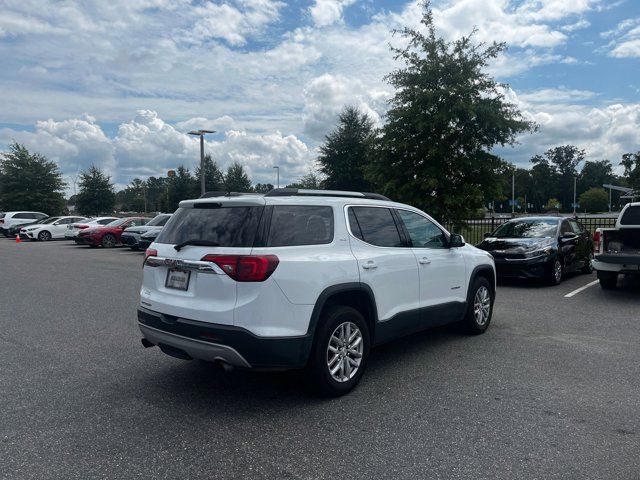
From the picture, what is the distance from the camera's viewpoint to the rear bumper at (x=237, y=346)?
3920 mm

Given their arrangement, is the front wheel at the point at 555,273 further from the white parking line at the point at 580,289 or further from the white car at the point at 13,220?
the white car at the point at 13,220

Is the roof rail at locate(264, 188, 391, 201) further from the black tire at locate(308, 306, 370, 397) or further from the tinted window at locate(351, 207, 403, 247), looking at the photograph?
the black tire at locate(308, 306, 370, 397)

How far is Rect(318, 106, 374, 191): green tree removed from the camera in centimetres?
3438

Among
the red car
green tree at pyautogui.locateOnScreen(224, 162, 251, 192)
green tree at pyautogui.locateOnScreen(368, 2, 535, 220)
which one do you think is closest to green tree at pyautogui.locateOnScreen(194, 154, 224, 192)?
green tree at pyautogui.locateOnScreen(224, 162, 251, 192)

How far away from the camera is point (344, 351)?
4523 millimetres

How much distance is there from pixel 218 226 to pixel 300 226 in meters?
0.68

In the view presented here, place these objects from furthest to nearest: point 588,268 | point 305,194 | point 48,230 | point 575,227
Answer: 1. point 48,230
2. point 588,268
3. point 575,227
4. point 305,194

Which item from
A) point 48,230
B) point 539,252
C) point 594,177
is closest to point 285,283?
point 539,252

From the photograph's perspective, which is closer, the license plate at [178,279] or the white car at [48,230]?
the license plate at [178,279]

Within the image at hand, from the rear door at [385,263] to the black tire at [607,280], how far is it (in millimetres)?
6473

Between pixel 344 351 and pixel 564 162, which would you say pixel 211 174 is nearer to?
pixel 344 351

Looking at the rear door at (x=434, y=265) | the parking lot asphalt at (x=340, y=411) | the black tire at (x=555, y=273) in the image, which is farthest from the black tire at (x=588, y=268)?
the rear door at (x=434, y=265)

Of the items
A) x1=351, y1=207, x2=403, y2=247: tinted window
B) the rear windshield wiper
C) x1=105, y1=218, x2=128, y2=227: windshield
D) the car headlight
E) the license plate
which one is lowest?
the car headlight

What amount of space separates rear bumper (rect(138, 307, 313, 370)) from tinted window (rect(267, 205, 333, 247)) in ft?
2.44
